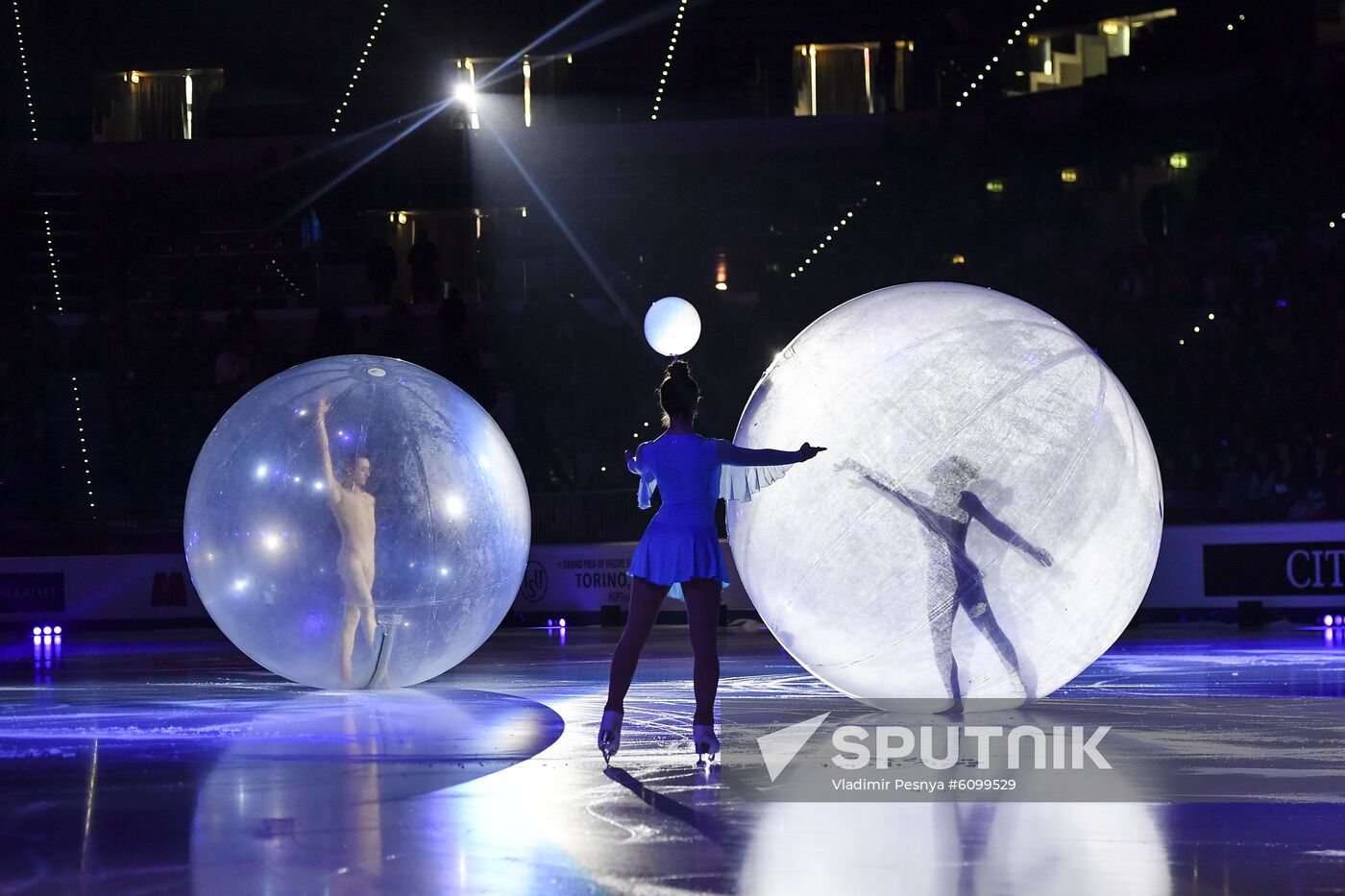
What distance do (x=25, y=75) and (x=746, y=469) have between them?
24401 mm

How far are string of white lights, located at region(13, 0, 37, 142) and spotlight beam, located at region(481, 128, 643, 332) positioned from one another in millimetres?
8389

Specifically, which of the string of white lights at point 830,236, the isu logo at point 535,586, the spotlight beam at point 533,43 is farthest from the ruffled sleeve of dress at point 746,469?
the spotlight beam at point 533,43

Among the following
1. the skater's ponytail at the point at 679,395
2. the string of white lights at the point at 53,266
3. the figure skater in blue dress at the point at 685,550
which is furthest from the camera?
the string of white lights at the point at 53,266

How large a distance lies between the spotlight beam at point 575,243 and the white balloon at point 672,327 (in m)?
14.6

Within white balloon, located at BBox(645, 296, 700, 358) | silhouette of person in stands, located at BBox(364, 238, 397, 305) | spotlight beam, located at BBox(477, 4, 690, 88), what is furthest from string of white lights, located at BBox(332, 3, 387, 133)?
white balloon, located at BBox(645, 296, 700, 358)

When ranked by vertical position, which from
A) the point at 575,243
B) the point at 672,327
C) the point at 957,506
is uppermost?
the point at 575,243

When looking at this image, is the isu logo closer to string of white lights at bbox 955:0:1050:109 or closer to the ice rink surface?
the ice rink surface

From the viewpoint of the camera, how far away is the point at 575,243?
25703 mm

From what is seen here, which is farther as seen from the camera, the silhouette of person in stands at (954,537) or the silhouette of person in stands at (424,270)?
the silhouette of person in stands at (424,270)

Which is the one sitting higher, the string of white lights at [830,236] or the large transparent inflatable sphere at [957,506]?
the string of white lights at [830,236]

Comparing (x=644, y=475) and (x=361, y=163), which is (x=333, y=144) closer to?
(x=361, y=163)

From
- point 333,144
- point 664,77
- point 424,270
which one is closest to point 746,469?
point 424,270

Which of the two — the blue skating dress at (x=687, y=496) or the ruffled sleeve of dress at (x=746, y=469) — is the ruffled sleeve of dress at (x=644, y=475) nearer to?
the blue skating dress at (x=687, y=496)

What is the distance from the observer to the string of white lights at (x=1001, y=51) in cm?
2656
